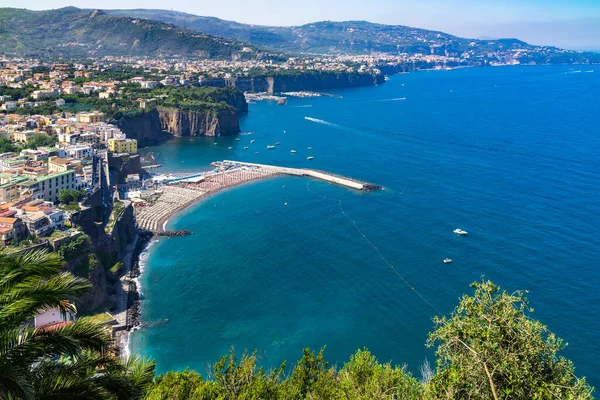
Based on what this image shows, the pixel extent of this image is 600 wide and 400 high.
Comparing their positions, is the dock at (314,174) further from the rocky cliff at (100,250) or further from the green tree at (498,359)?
the green tree at (498,359)

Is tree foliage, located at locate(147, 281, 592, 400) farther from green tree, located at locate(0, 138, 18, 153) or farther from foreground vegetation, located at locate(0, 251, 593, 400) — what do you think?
green tree, located at locate(0, 138, 18, 153)

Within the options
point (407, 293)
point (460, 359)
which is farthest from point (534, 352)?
point (407, 293)

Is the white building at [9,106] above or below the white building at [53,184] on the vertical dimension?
above

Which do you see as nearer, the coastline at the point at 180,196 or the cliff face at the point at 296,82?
the coastline at the point at 180,196

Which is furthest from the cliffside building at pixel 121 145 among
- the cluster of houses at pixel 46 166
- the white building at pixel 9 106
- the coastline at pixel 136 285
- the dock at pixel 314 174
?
the white building at pixel 9 106

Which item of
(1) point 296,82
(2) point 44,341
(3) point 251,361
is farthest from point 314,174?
(1) point 296,82

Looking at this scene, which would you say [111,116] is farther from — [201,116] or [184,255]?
[184,255]

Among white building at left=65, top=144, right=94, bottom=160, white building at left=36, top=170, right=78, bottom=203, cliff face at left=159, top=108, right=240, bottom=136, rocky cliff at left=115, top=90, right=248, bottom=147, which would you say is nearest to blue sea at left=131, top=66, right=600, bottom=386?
rocky cliff at left=115, top=90, right=248, bottom=147
